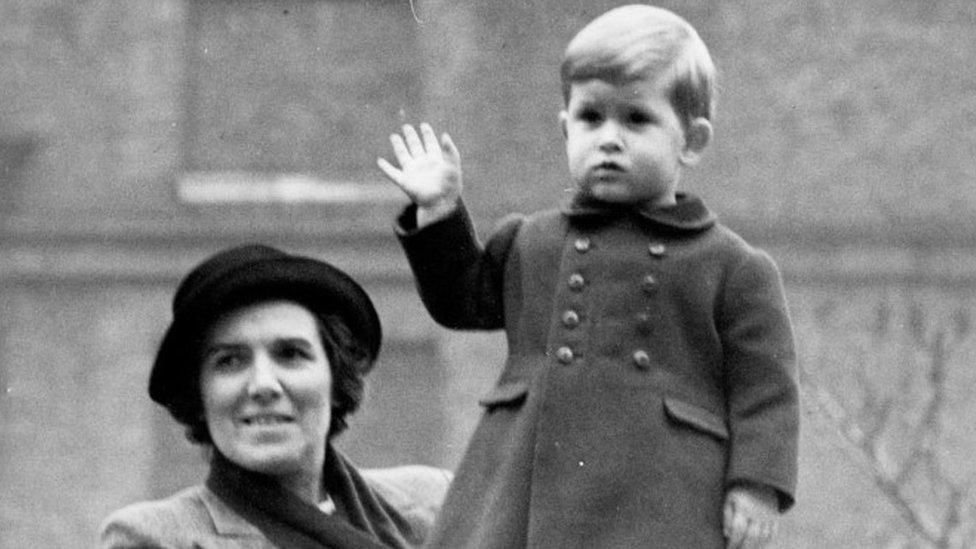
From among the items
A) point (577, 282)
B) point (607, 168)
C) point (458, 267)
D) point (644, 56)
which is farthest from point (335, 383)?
point (644, 56)

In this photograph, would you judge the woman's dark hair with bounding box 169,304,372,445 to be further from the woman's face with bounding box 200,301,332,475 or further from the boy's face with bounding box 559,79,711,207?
the boy's face with bounding box 559,79,711,207

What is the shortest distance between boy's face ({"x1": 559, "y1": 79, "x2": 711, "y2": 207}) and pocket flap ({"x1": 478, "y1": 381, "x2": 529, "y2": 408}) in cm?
33

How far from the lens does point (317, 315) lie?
14.8ft

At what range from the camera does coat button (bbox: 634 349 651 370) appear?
362 centimetres

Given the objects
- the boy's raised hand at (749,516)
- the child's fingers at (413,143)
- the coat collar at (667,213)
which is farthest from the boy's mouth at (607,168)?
the boy's raised hand at (749,516)

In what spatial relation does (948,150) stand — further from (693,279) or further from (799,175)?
(693,279)

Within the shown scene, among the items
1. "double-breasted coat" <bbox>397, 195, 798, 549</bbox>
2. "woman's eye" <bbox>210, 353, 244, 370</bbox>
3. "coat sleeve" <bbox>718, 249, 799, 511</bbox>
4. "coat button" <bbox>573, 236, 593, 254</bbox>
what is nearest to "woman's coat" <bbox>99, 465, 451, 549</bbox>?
"woman's eye" <bbox>210, 353, 244, 370</bbox>

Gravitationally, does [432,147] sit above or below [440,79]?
above

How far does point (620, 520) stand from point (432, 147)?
70cm

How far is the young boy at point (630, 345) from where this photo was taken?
357 cm

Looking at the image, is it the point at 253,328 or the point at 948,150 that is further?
the point at 948,150

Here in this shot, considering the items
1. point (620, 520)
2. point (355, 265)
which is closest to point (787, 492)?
point (620, 520)

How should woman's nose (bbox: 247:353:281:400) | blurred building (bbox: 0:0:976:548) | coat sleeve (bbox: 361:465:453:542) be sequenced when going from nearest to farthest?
woman's nose (bbox: 247:353:281:400)
coat sleeve (bbox: 361:465:453:542)
blurred building (bbox: 0:0:976:548)

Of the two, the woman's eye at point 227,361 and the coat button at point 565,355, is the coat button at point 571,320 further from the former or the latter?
the woman's eye at point 227,361
